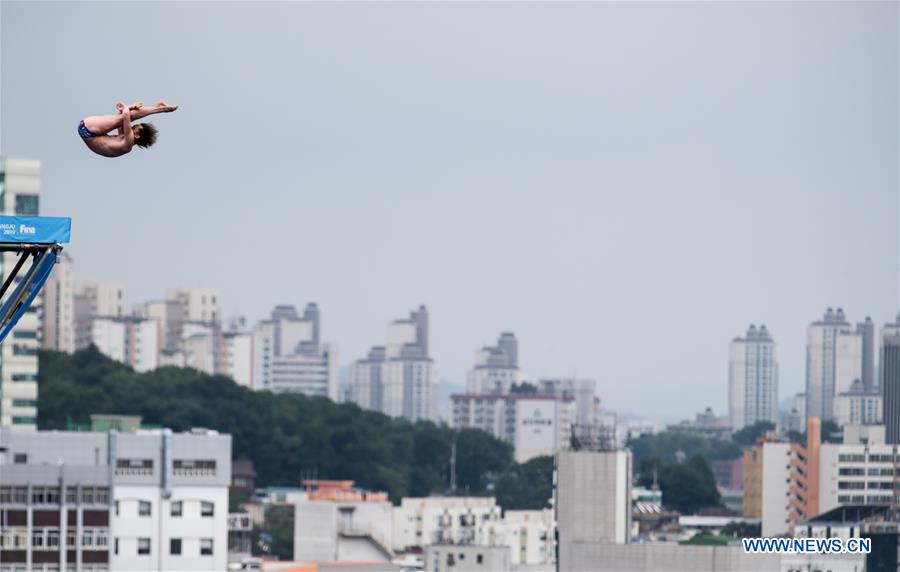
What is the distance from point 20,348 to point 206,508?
73.4 meters

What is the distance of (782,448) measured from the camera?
163 metres

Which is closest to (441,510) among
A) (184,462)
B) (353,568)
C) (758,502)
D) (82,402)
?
(758,502)

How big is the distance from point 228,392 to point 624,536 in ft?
309

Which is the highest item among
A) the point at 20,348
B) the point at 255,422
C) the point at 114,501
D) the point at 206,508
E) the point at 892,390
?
the point at 20,348

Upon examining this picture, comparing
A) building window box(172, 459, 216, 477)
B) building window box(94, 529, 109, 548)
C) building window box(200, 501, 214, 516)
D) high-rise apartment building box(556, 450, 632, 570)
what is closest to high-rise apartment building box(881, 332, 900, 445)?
high-rise apartment building box(556, 450, 632, 570)

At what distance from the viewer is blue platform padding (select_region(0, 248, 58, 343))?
661 inches

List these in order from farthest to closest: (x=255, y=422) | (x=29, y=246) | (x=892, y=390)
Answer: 1. (x=255, y=422)
2. (x=892, y=390)
3. (x=29, y=246)

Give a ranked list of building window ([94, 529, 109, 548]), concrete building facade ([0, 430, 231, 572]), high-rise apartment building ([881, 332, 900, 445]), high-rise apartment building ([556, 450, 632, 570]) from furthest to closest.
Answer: high-rise apartment building ([881, 332, 900, 445]) < high-rise apartment building ([556, 450, 632, 570]) < building window ([94, 529, 109, 548]) < concrete building facade ([0, 430, 231, 572])

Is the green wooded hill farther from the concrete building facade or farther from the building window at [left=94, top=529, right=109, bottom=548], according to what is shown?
the building window at [left=94, top=529, right=109, bottom=548]

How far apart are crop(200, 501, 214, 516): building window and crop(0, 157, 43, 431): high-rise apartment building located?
63.4 m

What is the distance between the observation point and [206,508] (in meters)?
76.6

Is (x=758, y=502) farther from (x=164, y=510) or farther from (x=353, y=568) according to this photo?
(x=164, y=510)

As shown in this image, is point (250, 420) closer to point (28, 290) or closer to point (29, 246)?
point (28, 290)
